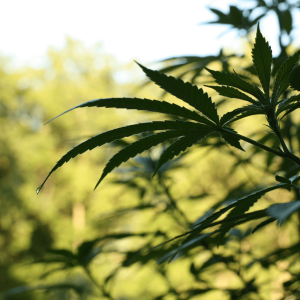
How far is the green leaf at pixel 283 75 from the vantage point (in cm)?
21

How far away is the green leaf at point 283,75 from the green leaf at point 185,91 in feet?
0.20

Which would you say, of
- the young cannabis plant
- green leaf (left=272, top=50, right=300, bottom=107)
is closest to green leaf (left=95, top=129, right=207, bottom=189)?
the young cannabis plant

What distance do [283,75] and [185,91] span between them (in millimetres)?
86

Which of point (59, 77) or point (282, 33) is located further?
point (59, 77)

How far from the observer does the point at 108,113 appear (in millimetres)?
8562

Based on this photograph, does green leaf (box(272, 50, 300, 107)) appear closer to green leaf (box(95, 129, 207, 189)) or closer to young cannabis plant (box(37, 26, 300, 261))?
young cannabis plant (box(37, 26, 300, 261))

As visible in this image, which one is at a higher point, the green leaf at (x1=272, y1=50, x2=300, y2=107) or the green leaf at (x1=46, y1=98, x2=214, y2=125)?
the green leaf at (x1=46, y1=98, x2=214, y2=125)

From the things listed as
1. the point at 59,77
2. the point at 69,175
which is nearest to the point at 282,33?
the point at 69,175

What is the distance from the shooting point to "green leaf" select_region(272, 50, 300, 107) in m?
0.21

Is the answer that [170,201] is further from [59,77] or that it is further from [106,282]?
[59,77]

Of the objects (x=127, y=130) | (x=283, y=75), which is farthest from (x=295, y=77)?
(x=127, y=130)

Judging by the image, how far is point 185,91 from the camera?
21cm

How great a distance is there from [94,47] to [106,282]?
10.1 m

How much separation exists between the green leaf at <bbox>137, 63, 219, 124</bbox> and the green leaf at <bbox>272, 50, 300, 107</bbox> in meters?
0.06
